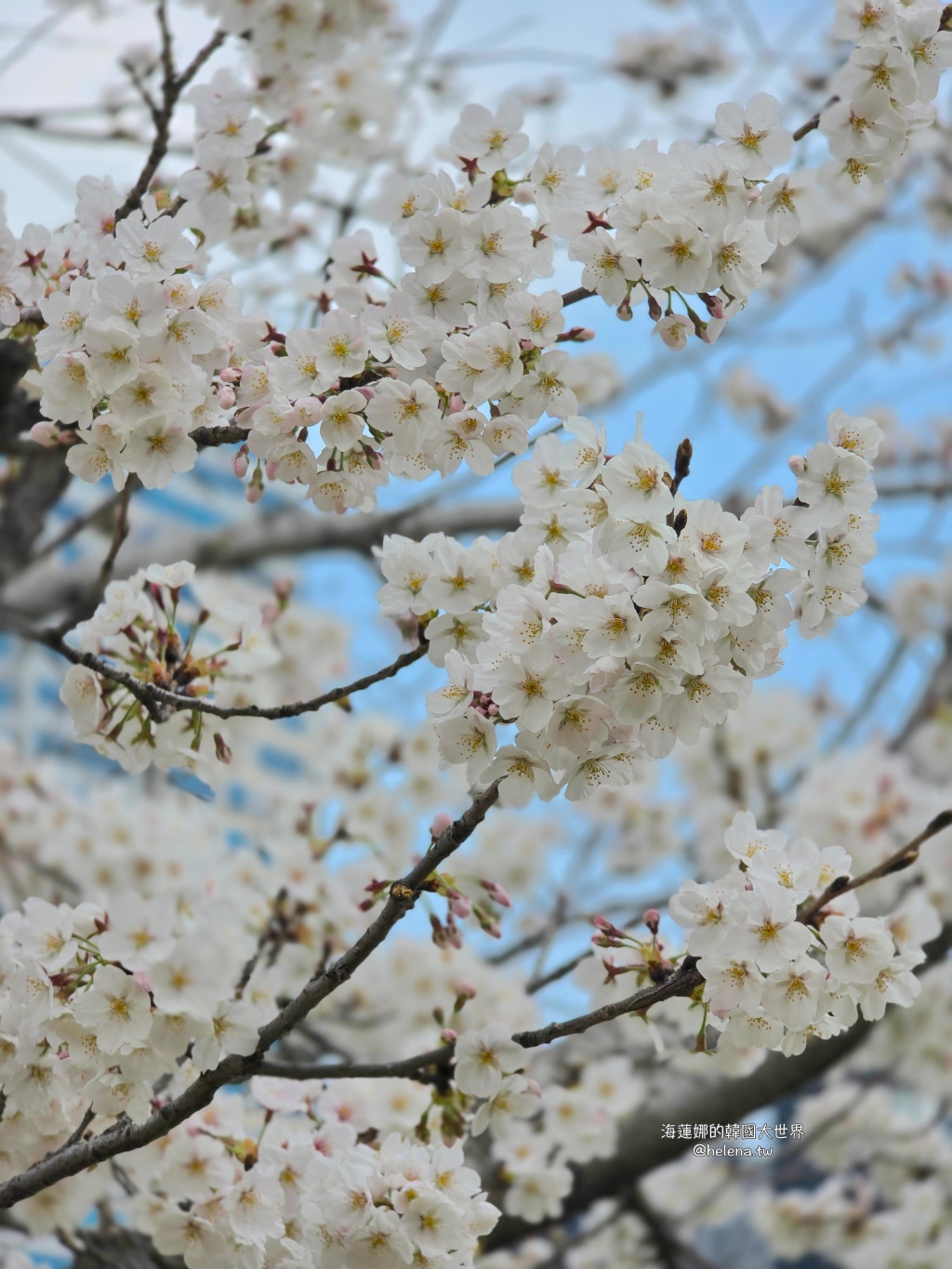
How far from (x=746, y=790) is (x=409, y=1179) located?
141 inches

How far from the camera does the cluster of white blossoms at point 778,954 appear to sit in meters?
1.28

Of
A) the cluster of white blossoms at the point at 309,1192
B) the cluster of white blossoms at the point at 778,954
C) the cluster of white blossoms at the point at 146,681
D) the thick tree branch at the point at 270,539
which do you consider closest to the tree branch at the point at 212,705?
the cluster of white blossoms at the point at 146,681

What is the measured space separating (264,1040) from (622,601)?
71 centimetres

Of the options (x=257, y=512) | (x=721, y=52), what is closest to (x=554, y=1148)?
(x=257, y=512)

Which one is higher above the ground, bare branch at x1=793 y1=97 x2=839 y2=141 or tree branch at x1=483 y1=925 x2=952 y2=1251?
bare branch at x1=793 y1=97 x2=839 y2=141

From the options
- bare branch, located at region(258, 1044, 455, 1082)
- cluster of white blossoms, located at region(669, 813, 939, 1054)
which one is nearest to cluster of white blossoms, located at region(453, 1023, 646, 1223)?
bare branch, located at region(258, 1044, 455, 1082)

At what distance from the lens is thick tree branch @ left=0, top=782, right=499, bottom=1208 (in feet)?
4.22

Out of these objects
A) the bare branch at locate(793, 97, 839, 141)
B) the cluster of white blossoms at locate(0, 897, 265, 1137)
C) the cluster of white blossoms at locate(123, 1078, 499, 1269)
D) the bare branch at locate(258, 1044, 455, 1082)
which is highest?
the bare branch at locate(793, 97, 839, 141)

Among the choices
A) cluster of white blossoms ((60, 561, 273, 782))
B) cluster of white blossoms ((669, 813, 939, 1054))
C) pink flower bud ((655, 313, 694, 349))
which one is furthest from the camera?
cluster of white blossoms ((60, 561, 273, 782))

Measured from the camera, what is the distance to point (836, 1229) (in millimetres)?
3957

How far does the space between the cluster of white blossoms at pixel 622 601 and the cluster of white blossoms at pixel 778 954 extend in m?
0.23

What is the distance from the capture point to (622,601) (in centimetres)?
111

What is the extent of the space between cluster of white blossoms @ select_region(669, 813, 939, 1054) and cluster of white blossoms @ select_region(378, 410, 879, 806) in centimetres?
23

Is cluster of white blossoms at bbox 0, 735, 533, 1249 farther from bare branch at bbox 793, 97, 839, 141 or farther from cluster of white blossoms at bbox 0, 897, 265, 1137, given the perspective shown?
bare branch at bbox 793, 97, 839, 141
